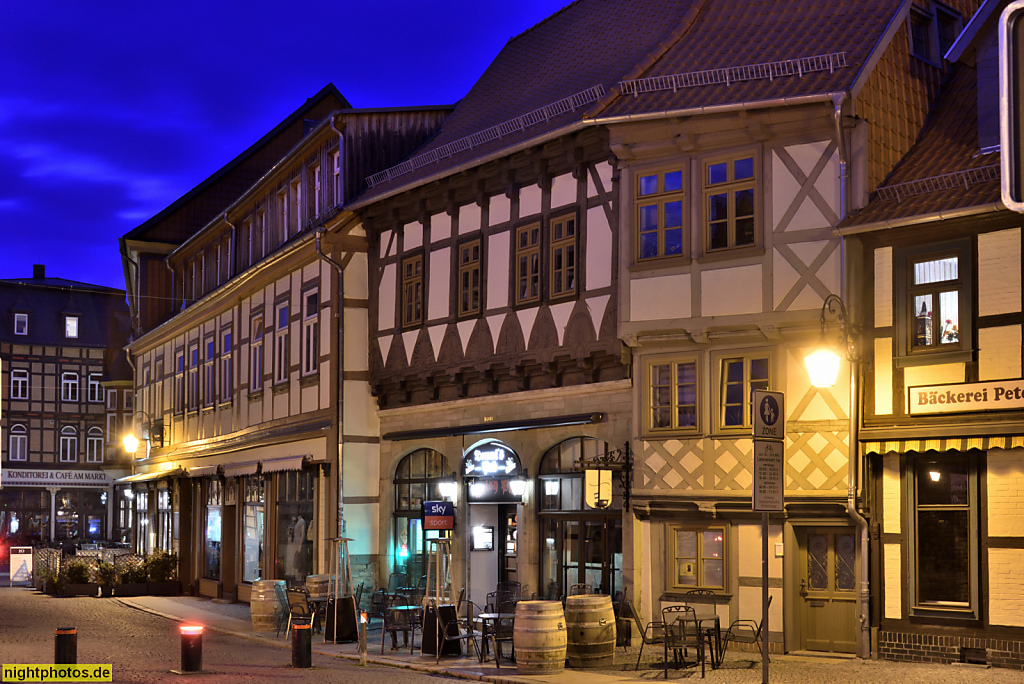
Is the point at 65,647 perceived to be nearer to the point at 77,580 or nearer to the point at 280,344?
the point at 280,344

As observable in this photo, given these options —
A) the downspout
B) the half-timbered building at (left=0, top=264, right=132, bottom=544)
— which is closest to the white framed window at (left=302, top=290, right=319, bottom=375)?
the downspout

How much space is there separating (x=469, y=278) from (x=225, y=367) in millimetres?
13330

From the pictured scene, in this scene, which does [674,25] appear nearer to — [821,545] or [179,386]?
[821,545]

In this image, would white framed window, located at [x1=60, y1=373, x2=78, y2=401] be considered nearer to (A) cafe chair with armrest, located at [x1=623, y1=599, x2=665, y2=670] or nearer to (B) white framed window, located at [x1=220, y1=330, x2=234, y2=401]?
(B) white framed window, located at [x1=220, y1=330, x2=234, y2=401]

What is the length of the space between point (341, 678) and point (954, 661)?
7.60 meters

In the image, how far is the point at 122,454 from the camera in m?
63.7

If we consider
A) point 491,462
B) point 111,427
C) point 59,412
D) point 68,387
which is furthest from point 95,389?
point 491,462

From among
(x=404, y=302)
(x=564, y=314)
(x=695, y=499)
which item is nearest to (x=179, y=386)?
(x=404, y=302)

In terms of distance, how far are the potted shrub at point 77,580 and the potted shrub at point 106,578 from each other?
0.22 metres

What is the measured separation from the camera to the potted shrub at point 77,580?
108ft

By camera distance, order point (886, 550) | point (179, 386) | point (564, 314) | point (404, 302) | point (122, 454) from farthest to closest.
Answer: point (122, 454) → point (179, 386) → point (404, 302) → point (564, 314) → point (886, 550)

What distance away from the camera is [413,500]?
24.7 meters

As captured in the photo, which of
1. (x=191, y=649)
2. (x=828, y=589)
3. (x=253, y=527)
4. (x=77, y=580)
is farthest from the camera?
(x=77, y=580)

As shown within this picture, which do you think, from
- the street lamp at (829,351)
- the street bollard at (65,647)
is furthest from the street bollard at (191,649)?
the street lamp at (829,351)
